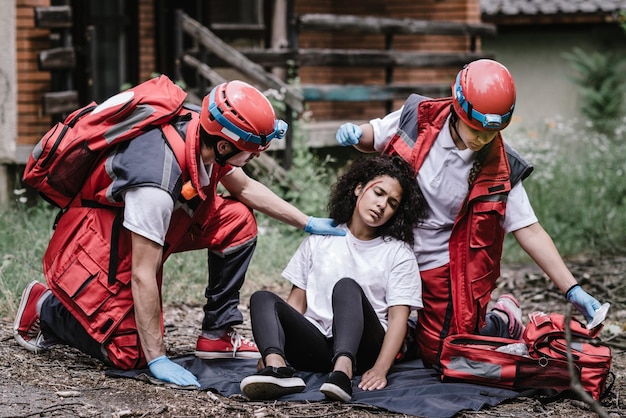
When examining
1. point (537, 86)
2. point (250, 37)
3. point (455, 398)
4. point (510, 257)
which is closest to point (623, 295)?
point (510, 257)

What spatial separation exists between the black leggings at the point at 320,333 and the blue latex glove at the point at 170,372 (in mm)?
363

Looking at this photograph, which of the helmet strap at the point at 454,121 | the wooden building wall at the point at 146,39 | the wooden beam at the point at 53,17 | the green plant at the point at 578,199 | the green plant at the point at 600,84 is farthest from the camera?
the green plant at the point at 600,84

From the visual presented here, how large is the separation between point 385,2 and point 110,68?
4082mm

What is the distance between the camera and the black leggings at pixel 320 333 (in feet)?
14.5

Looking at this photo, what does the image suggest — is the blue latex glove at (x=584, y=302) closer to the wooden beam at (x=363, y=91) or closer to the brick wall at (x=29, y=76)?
the brick wall at (x=29, y=76)

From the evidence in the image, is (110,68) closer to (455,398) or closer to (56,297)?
(56,297)

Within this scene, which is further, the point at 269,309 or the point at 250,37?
the point at 250,37

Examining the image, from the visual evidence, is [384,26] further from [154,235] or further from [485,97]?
[154,235]

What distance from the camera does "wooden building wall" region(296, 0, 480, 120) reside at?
45.4ft

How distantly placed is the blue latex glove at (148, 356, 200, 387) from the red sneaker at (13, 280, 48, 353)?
76cm

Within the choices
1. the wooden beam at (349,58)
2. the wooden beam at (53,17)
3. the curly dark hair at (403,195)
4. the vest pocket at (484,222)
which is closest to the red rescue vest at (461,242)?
the vest pocket at (484,222)

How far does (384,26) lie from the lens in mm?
11219

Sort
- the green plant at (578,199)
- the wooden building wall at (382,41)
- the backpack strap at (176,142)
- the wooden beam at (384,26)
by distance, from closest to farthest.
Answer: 1. the backpack strap at (176,142)
2. the green plant at (578,199)
3. the wooden beam at (384,26)
4. the wooden building wall at (382,41)

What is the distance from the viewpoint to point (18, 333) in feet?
16.3
